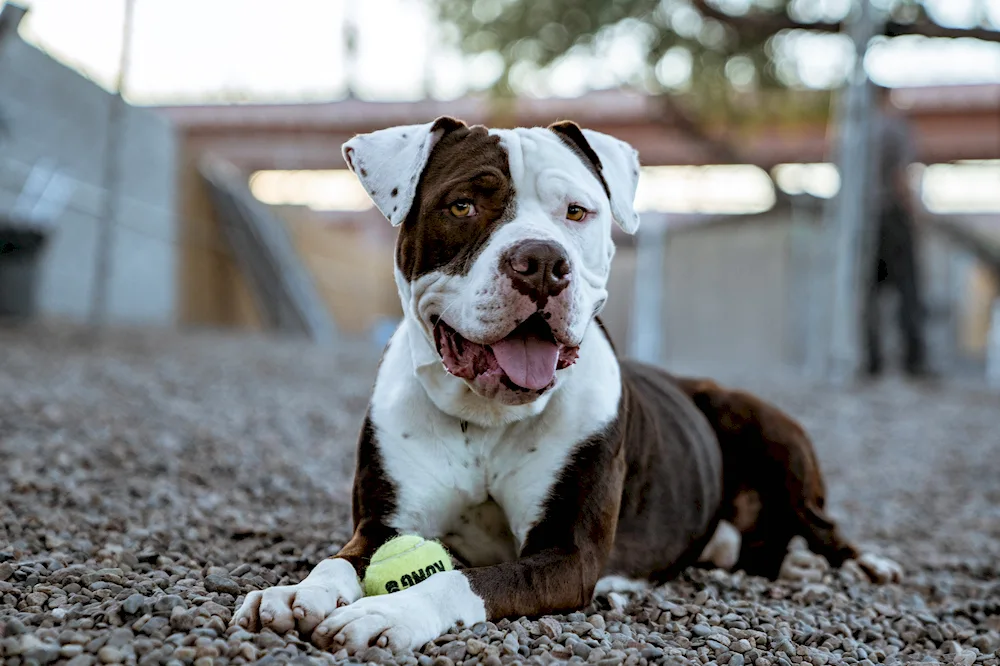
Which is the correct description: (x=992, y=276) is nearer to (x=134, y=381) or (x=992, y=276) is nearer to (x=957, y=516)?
(x=957, y=516)

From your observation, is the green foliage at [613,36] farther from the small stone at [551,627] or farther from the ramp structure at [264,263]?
the small stone at [551,627]

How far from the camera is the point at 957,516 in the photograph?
525cm

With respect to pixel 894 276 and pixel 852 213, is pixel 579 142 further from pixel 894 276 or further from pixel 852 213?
pixel 894 276

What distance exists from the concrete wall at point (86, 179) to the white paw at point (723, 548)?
24.9 feet

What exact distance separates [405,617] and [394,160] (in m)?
1.25

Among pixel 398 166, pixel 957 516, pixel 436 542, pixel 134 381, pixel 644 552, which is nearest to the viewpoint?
pixel 436 542

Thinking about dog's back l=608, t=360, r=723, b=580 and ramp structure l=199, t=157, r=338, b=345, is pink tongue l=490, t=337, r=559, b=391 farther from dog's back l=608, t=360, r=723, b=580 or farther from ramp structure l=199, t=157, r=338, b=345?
ramp structure l=199, t=157, r=338, b=345

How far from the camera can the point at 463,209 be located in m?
2.64

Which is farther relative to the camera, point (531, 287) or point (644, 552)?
point (644, 552)

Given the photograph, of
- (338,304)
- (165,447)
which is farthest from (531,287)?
(338,304)

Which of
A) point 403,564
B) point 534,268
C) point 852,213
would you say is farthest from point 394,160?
point 852,213

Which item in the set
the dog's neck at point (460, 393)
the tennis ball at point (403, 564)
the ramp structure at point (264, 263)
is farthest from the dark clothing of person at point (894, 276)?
the tennis ball at point (403, 564)

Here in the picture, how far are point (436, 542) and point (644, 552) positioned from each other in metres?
0.77

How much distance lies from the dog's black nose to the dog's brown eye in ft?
0.91
